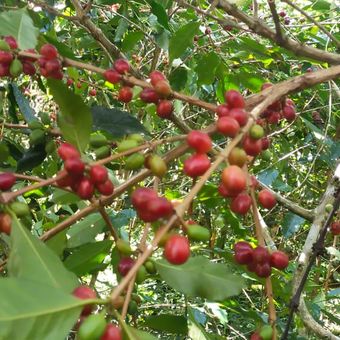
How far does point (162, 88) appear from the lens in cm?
85

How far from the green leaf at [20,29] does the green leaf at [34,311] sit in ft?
1.64

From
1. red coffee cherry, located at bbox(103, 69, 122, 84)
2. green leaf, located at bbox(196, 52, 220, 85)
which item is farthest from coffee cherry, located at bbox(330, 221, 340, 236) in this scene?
red coffee cherry, located at bbox(103, 69, 122, 84)

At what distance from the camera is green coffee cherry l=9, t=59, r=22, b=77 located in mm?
922

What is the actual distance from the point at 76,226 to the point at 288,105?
24.8 inches

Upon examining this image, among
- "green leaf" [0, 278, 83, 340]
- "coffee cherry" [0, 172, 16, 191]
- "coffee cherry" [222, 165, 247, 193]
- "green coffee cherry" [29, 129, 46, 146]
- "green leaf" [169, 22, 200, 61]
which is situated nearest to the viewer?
"green leaf" [0, 278, 83, 340]

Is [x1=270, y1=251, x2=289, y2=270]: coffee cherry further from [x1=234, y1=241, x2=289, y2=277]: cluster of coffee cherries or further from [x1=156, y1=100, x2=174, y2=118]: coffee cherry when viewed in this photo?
[x1=156, y1=100, x2=174, y2=118]: coffee cherry

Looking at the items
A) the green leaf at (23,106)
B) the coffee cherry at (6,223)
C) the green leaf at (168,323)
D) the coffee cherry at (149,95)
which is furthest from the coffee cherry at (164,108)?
the green leaf at (23,106)

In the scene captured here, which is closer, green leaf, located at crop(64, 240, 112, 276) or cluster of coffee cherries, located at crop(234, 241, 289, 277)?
cluster of coffee cherries, located at crop(234, 241, 289, 277)

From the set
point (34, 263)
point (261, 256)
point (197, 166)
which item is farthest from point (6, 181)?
point (261, 256)

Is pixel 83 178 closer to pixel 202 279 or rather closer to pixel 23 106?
pixel 202 279

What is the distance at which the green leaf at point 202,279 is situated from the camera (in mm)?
723

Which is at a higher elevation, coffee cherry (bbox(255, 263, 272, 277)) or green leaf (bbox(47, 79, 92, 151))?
green leaf (bbox(47, 79, 92, 151))

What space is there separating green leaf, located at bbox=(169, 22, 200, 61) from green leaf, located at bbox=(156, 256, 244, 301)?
111cm

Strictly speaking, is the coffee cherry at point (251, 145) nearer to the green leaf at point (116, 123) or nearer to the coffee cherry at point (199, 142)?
the coffee cherry at point (199, 142)
